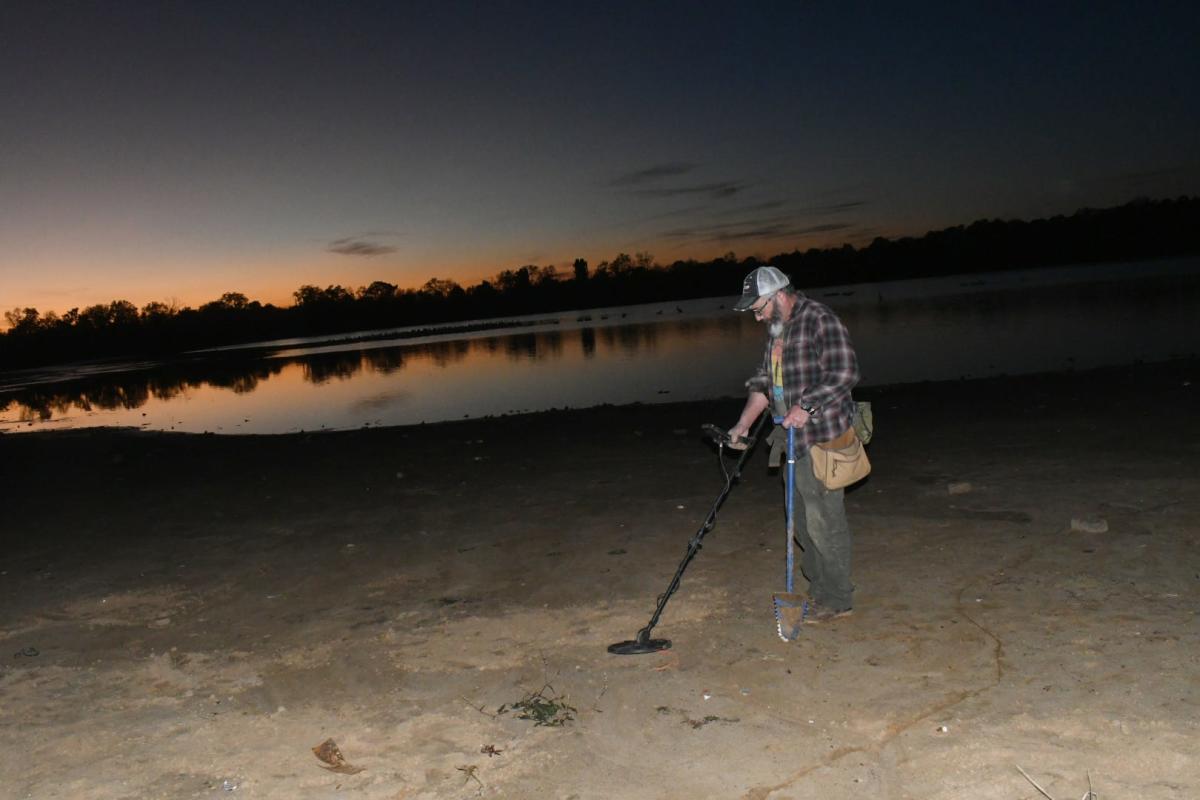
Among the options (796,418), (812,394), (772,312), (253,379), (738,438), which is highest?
(772,312)

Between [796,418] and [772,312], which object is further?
[772,312]

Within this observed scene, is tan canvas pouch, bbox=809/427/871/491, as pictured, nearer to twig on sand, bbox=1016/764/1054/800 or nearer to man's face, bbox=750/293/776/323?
man's face, bbox=750/293/776/323

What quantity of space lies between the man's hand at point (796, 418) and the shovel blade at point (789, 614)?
1.08m

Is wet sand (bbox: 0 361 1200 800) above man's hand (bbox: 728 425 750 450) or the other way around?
the other way around

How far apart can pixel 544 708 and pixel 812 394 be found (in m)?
2.22

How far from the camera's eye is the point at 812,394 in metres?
4.57

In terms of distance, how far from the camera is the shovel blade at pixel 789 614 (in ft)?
15.3

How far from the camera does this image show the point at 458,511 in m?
8.77

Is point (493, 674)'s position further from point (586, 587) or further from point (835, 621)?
point (835, 621)

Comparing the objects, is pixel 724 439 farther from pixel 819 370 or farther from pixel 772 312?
pixel 772 312

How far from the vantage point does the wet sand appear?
11.5 feet

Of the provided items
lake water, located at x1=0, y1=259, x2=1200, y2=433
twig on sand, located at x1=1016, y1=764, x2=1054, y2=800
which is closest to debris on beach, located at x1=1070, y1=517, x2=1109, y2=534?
twig on sand, located at x1=1016, y1=764, x2=1054, y2=800

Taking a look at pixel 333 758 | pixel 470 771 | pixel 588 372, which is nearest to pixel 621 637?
pixel 470 771

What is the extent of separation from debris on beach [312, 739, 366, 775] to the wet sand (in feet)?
0.17
